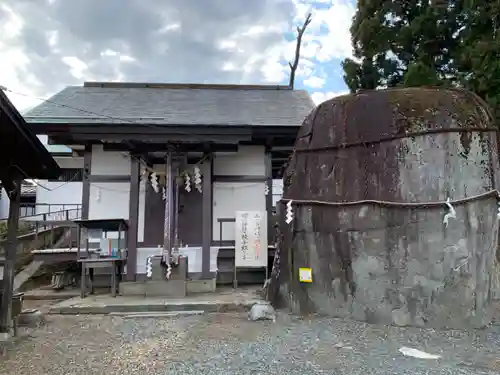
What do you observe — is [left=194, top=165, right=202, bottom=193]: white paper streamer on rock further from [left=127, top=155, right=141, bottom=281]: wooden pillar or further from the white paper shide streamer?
[left=127, top=155, right=141, bottom=281]: wooden pillar

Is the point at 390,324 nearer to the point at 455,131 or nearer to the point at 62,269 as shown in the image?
the point at 455,131

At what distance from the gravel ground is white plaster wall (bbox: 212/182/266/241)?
3617 mm

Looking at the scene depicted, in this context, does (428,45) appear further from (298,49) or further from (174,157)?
(298,49)

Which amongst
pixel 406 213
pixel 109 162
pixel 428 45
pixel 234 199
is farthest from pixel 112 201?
pixel 428 45

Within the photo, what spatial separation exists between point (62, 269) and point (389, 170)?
7.99 metres

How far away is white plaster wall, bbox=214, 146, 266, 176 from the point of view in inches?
380

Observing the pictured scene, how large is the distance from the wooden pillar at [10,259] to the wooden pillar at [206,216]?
4.03 m

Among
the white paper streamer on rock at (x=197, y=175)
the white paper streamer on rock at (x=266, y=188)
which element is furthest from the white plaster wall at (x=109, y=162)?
the white paper streamer on rock at (x=266, y=188)

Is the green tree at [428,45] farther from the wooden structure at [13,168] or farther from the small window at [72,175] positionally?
the small window at [72,175]

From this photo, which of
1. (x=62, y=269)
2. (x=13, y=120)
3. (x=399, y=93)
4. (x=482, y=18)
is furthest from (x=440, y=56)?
(x=62, y=269)

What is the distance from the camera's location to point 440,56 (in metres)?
10.6

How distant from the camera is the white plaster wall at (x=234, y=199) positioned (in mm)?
9586

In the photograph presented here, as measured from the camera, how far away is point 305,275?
20.9 feet

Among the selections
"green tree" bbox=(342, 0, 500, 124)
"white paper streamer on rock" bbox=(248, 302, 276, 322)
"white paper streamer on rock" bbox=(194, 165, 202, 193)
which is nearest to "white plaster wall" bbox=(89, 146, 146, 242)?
"white paper streamer on rock" bbox=(194, 165, 202, 193)
